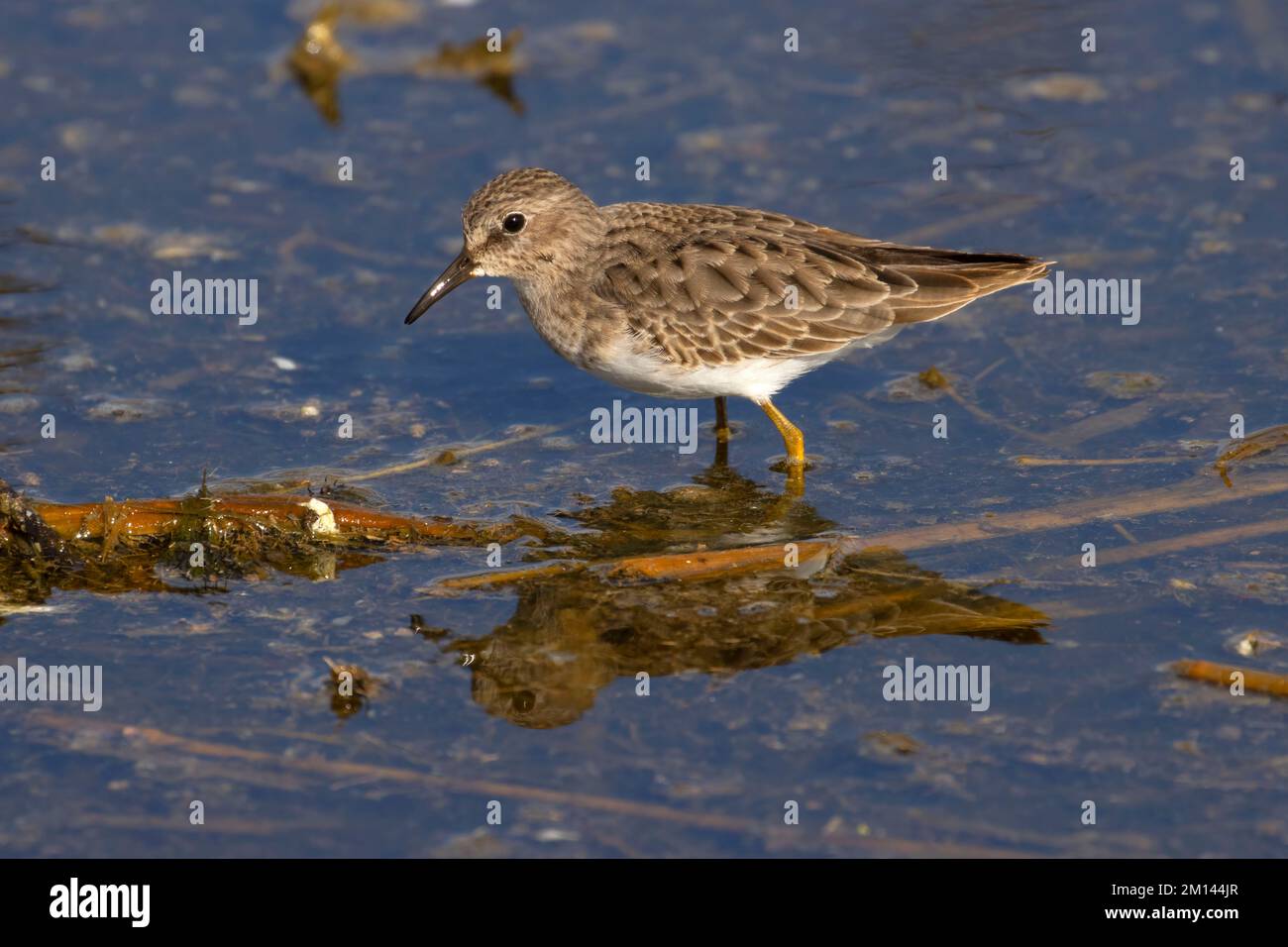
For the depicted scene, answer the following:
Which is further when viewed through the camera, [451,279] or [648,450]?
[648,450]

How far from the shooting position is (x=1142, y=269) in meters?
10.9

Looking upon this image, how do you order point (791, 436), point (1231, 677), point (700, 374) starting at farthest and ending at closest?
point (791, 436), point (700, 374), point (1231, 677)

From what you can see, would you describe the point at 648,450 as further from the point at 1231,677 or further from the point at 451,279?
the point at 1231,677

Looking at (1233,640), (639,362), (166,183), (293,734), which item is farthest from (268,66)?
(1233,640)

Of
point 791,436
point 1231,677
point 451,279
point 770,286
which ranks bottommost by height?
point 1231,677

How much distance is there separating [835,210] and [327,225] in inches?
134

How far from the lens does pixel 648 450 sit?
9820 millimetres

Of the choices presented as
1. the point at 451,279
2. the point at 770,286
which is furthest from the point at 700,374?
the point at 451,279

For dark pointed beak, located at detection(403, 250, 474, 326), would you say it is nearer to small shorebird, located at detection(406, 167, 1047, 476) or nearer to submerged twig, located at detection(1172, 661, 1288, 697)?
small shorebird, located at detection(406, 167, 1047, 476)

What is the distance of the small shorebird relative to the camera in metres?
9.16

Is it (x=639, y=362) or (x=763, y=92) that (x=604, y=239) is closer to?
(x=639, y=362)

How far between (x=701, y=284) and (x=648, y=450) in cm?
111

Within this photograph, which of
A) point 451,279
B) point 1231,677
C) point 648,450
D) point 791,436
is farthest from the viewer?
point 648,450

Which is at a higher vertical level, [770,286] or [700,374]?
[770,286]
